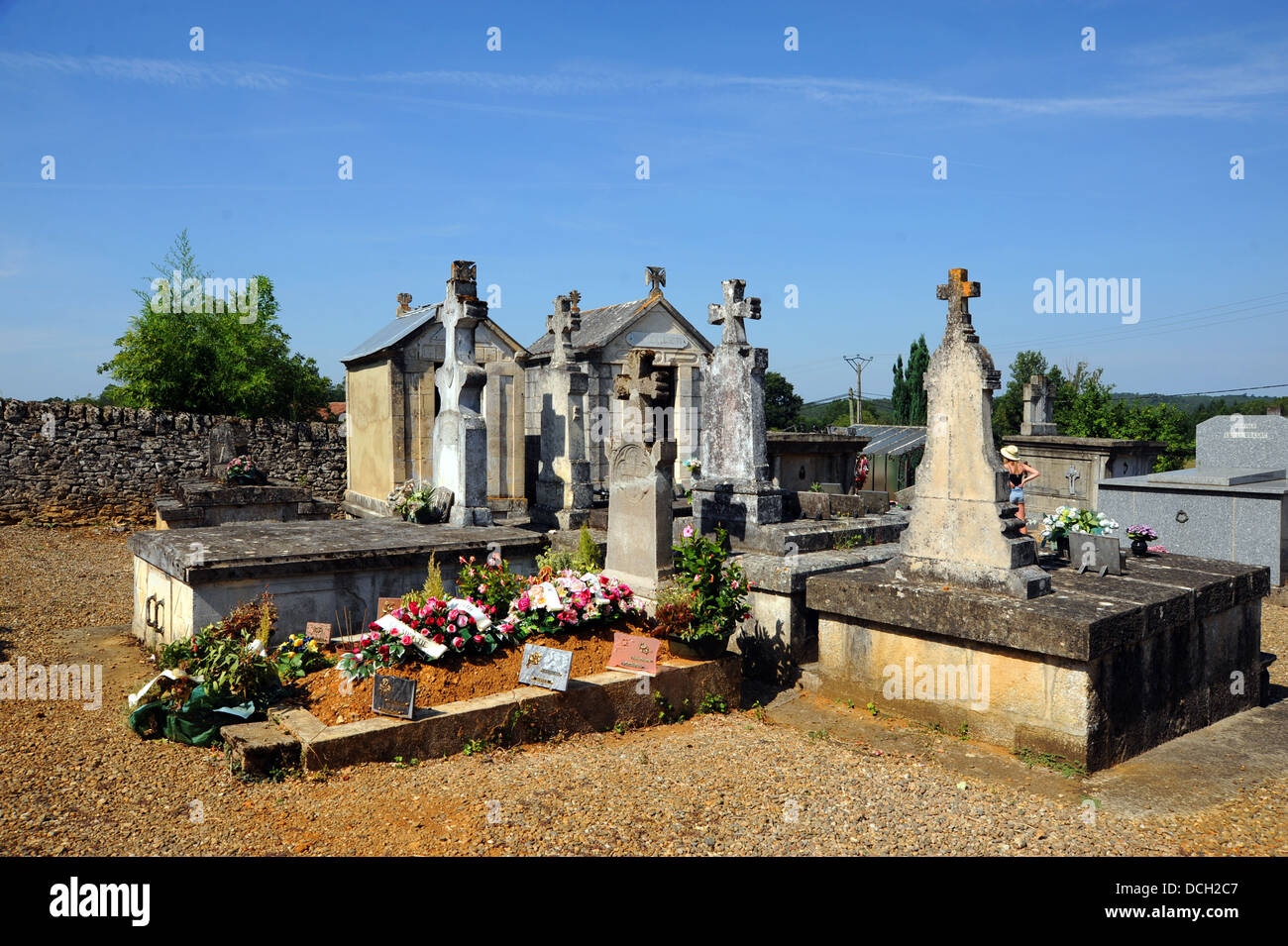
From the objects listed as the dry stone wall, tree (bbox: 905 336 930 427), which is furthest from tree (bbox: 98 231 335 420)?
tree (bbox: 905 336 930 427)

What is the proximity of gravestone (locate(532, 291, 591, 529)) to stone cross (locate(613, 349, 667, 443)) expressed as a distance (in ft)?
9.16

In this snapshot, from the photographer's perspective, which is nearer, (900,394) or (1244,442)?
(1244,442)

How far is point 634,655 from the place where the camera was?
5.94 metres

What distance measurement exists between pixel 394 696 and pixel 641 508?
124 inches

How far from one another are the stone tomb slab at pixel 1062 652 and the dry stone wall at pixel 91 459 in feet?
50.8

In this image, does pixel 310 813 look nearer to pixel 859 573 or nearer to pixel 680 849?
pixel 680 849

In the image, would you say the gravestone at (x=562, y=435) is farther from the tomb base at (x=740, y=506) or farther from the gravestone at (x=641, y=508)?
the gravestone at (x=641, y=508)

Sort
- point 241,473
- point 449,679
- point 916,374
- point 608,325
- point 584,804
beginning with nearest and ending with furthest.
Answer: point 584,804 → point 449,679 → point 241,473 → point 608,325 → point 916,374

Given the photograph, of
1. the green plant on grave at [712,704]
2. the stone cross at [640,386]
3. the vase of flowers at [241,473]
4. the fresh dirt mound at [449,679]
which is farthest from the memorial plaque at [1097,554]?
the vase of flowers at [241,473]

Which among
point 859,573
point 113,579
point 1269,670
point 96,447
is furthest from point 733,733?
point 96,447

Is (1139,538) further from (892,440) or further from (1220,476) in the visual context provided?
(892,440)

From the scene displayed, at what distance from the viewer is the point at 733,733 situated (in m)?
5.81

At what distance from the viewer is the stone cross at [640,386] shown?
8.35m

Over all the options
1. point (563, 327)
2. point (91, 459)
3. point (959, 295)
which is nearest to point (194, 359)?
point (91, 459)
